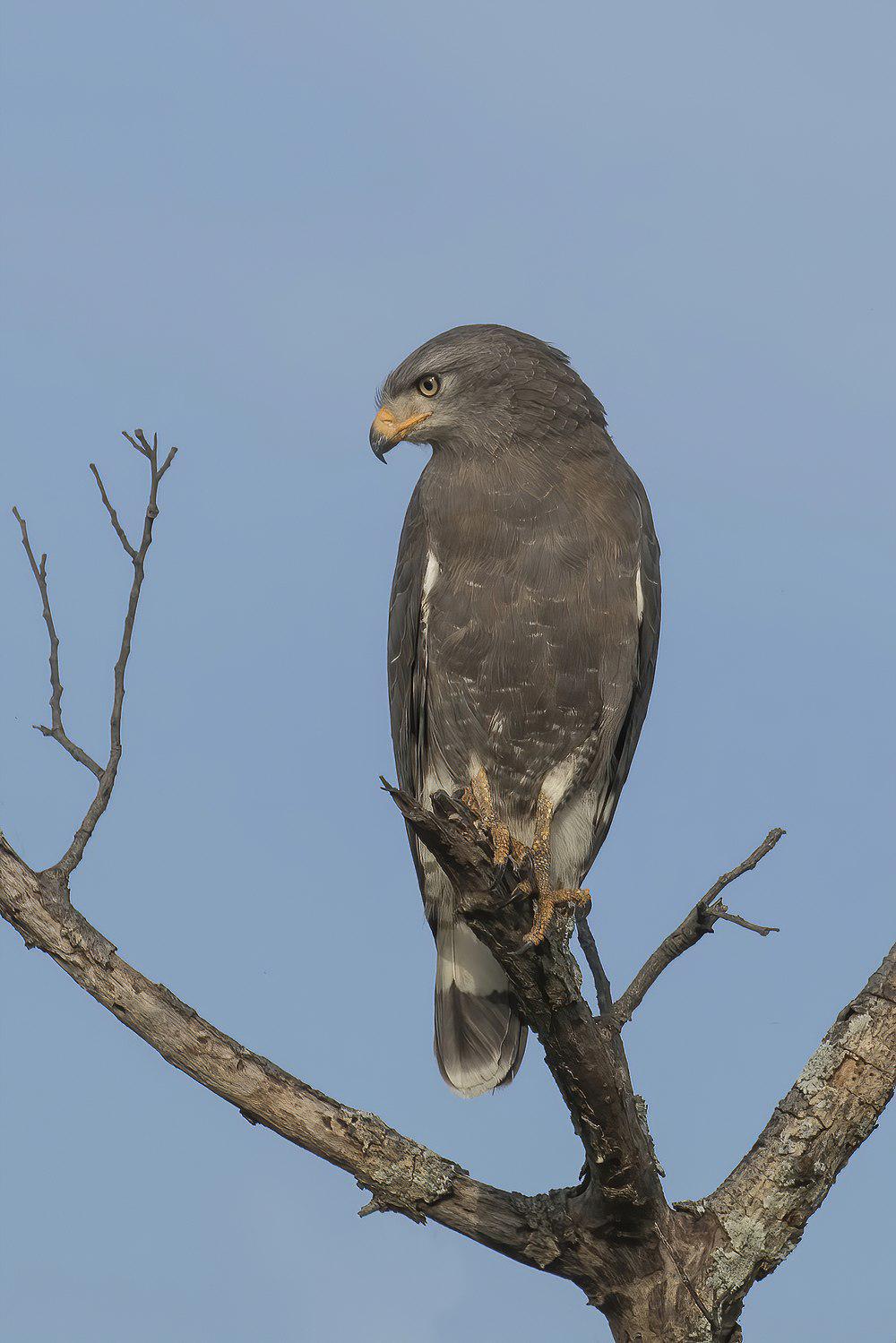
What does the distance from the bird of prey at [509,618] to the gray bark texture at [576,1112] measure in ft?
3.04

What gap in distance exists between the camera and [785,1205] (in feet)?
14.6

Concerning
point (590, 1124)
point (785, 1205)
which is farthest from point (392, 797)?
point (785, 1205)

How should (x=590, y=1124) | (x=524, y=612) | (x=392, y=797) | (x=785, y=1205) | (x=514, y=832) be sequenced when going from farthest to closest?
1. (x=514, y=832)
2. (x=524, y=612)
3. (x=785, y=1205)
4. (x=590, y=1124)
5. (x=392, y=797)

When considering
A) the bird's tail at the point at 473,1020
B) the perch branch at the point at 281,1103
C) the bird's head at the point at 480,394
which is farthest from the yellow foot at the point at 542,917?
the bird's head at the point at 480,394

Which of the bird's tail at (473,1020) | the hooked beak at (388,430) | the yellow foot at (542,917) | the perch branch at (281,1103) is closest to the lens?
the yellow foot at (542,917)

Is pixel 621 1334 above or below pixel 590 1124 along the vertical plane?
below

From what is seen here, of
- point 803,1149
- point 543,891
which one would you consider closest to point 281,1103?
point 543,891

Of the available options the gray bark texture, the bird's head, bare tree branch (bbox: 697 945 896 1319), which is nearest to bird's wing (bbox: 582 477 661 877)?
the bird's head

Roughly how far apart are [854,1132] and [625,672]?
1898mm

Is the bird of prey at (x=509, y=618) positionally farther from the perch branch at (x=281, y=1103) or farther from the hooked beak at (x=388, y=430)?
the perch branch at (x=281, y=1103)

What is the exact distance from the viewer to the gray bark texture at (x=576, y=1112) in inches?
159

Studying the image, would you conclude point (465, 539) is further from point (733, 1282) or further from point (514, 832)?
point (733, 1282)

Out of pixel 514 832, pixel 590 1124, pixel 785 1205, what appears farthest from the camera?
pixel 514 832

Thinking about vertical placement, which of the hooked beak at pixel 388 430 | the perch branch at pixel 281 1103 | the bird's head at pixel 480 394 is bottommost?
the perch branch at pixel 281 1103
